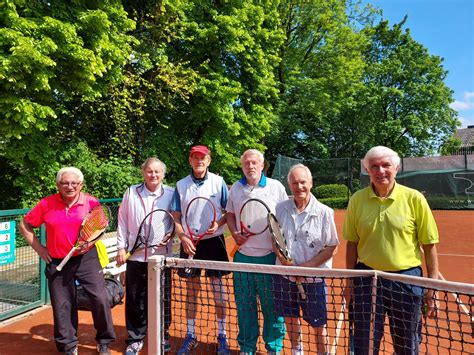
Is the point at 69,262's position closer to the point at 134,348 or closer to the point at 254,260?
the point at 134,348

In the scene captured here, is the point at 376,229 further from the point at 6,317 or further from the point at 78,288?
the point at 6,317

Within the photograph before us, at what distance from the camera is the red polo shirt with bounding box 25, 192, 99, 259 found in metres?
3.58

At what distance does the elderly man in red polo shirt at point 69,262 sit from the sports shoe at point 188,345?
2.40ft

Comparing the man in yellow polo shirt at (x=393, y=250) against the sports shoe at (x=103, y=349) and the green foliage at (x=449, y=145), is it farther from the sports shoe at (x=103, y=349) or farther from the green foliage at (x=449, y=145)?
the green foliage at (x=449, y=145)

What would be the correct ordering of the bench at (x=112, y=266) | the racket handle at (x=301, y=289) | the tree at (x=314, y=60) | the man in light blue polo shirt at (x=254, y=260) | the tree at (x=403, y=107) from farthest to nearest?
the tree at (x=403, y=107) < the tree at (x=314, y=60) < the bench at (x=112, y=266) < the man in light blue polo shirt at (x=254, y=260) < the racket handle at (x=301, y=289)

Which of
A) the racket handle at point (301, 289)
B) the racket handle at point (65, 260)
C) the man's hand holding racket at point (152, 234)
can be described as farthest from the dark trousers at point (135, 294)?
the racket handle at point (301, 289)

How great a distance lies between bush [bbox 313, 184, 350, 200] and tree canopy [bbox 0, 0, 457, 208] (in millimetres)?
4415

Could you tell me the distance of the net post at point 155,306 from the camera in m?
2.90

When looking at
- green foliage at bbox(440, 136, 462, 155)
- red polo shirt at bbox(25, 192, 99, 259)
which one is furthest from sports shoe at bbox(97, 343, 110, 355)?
green foliage at bbox(440, 136, 462, 155)

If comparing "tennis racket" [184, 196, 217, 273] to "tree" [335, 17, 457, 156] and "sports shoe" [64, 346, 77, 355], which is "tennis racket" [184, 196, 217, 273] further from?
"tree" [335, 17, 457, 156]

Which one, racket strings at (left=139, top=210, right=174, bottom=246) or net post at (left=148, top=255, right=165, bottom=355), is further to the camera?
racket strings at (left=139, top=210, right=174, bottom=246)

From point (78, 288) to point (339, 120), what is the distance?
1118 inches

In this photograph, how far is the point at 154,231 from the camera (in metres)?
3.71

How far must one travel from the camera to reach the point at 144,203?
3.79 metres
